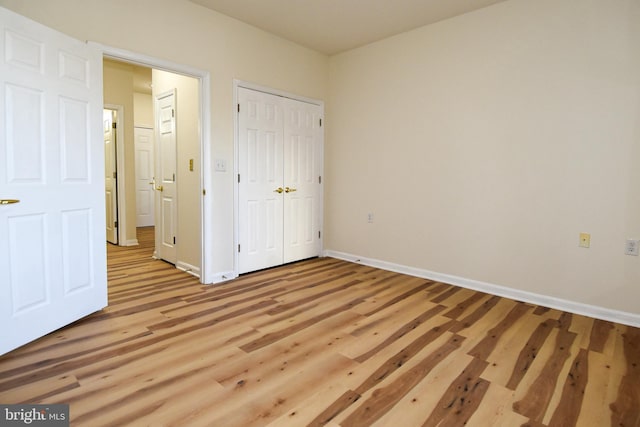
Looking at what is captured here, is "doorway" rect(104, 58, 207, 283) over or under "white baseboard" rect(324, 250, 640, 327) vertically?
over

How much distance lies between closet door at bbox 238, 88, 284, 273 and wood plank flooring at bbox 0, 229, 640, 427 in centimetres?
85

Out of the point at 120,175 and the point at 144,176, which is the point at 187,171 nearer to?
the point at 120,175

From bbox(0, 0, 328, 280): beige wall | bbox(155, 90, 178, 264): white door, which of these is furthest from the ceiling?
bbox(155, 90, 178, 264): white door

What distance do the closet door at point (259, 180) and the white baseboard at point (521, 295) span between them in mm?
1258

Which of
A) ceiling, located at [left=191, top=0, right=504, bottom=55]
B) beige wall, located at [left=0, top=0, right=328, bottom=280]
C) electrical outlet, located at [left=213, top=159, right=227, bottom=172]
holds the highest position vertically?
ceiling, located at [left=191, top=0, right=504, bottom=55]

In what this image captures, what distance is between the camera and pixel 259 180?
161 inches

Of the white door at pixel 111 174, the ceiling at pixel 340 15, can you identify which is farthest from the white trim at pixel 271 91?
the white door at pixel 111 174

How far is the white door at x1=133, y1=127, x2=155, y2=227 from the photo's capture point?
7531mm

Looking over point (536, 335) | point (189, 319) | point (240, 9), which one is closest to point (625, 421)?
point (536, 335)

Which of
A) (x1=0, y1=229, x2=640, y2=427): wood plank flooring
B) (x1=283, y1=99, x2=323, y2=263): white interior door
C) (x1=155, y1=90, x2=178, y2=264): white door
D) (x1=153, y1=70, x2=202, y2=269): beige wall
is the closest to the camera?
(x1=0, y1=229, x2=640, y2=427): wood plank flooring

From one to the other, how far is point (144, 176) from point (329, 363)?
7.06m

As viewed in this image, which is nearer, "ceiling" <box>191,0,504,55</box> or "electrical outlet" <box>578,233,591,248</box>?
"electrical outlet" <box>578,233,591,248</box>

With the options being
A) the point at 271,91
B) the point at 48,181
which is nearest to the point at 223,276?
the point at 48,181

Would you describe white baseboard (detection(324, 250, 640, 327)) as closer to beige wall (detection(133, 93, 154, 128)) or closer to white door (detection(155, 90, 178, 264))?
white door (detection(155, 90, 178, 264))
